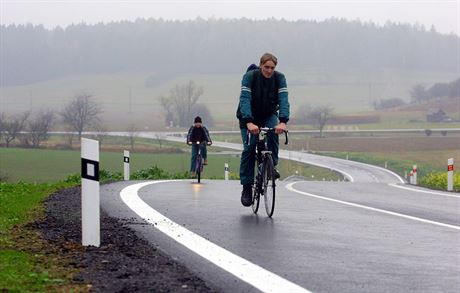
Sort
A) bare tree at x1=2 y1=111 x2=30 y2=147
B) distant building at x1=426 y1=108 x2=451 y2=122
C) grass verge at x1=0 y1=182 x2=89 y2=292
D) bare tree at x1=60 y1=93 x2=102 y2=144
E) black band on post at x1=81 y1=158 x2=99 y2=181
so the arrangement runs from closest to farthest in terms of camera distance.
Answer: grass verge at x1=0 y1=182 x2=89 y2=292, black band on post at x1=81 y1=158 x2=99 y2=181, bare tree at x1=2 y1=111 x2=30 y2=147, bare tree at x1=60 y1=93 x2=102 y2=144, distant building at x1=426 y1=108 x2=451 y2=122

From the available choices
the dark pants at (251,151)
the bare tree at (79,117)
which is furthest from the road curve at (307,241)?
the bare tree at (79,117)

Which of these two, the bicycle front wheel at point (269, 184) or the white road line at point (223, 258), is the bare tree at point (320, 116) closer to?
the bicycle front wheel at point (269, 184)

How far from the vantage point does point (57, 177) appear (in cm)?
4819

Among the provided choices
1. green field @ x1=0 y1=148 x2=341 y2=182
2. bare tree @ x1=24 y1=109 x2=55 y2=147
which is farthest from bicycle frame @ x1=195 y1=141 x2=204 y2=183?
bare tree @ x1=24 y1=109 x2=55 y2=147

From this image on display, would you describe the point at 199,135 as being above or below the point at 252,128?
below

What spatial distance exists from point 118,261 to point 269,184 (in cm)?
395

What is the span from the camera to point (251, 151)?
9852 millimetres

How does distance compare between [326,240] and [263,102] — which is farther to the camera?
[263,102]

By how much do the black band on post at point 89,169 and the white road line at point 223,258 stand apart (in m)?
0.90

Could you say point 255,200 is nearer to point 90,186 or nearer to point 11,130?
point 90,186

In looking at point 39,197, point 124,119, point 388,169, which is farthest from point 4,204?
point 124,119

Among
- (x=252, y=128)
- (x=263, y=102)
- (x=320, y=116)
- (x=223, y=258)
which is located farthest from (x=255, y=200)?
(x=320, y=116)

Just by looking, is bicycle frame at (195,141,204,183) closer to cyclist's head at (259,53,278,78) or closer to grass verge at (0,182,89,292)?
cyclist's head at (259,53,278,78)

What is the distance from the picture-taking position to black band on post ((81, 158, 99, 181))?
21.7 ft
